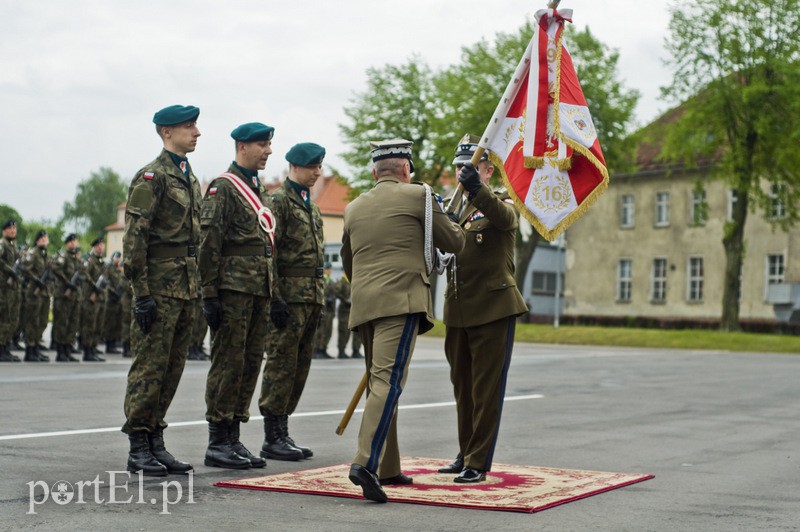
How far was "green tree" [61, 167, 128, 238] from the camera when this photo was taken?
5344 inches

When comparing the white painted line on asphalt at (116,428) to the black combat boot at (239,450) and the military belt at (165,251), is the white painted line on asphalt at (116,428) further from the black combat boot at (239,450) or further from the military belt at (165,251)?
the military belt at (165,251)

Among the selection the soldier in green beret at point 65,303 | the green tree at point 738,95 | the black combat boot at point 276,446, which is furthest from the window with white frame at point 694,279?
the black combat boot at point 276,446

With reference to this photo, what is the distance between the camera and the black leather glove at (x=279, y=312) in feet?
29.0

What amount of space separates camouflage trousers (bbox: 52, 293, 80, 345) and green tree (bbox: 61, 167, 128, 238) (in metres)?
117

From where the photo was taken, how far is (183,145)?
26.8 ft

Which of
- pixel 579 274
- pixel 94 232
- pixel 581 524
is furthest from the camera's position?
pixel 94 232

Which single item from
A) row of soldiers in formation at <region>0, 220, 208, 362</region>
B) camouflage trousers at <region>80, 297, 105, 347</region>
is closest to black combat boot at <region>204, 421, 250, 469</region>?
row of soldiers in formation at <region>0, 220, 208, 362</region>

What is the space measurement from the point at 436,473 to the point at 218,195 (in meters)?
2.52

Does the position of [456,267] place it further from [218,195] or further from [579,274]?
[579,274]

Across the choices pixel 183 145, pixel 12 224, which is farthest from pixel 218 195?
pixel 12 224

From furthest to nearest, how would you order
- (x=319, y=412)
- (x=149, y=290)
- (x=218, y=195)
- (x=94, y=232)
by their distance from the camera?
1. (x=94, y=232)
2. (x=319, y=412)
3. (x=218, y=195)
4. (x=149, y=290)

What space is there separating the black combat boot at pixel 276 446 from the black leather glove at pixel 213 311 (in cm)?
103

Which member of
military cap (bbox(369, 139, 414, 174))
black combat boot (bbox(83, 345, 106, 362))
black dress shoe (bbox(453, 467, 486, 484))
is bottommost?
black combat boot (bbox(83, 345, 106, 362))

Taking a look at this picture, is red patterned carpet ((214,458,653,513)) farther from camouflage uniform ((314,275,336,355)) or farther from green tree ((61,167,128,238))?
green tree ((61,167,128,238))
